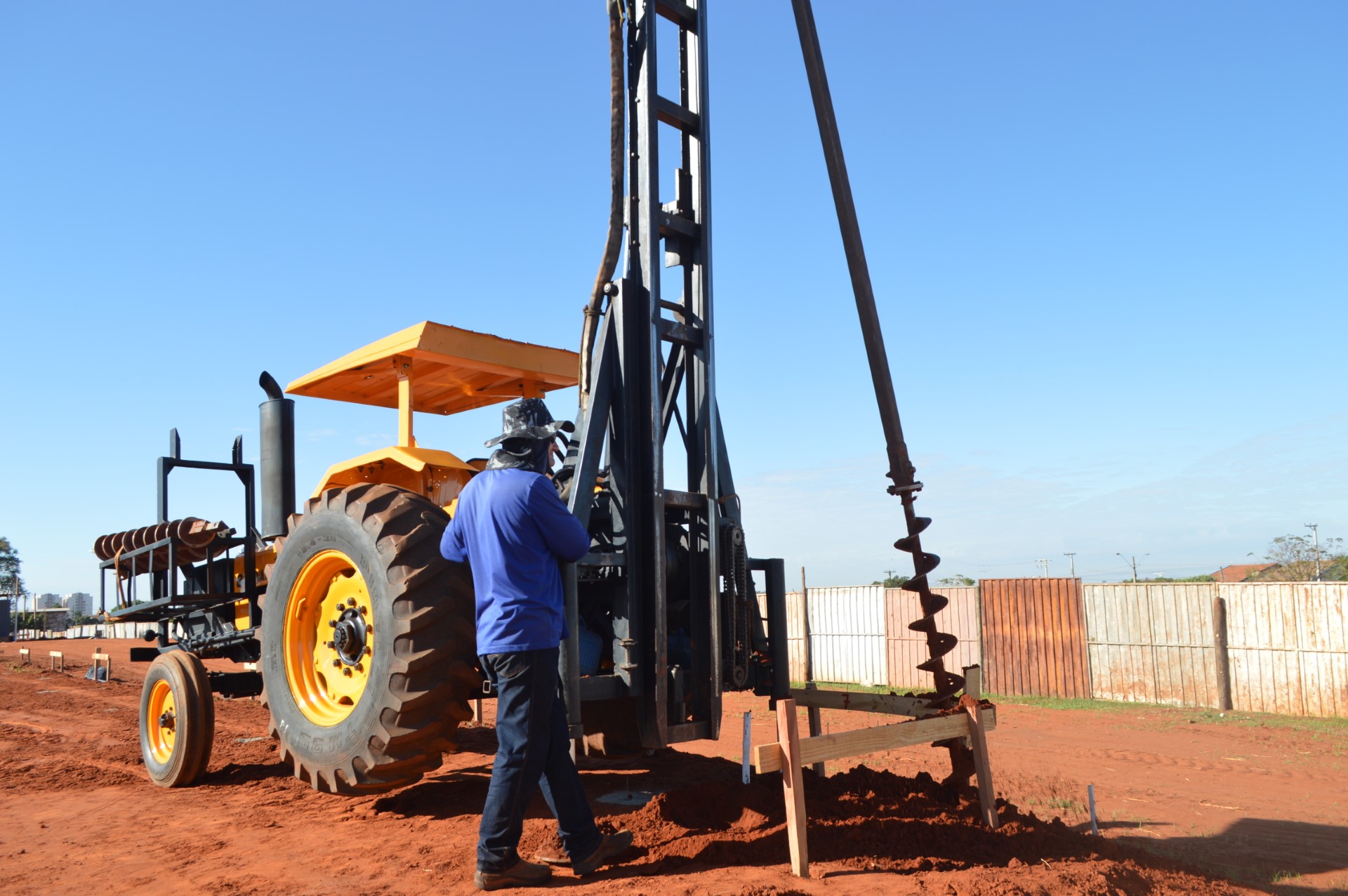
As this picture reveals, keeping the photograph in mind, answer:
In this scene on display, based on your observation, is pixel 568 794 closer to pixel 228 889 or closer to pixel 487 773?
pixel 228 889

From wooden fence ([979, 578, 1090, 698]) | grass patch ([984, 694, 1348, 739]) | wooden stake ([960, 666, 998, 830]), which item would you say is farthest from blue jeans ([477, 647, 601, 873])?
wooden fence ([979, 578, 1090, 698])

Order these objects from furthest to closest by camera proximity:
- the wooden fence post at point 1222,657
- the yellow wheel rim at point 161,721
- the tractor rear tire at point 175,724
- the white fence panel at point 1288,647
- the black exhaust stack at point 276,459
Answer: the wooden fence post at point 1222,657
the white fence panel at point 1288,647
the black exhaust stack at point 276,459
the yellow wheel rim at point 161,721
the tractor rear tire at point 175,724

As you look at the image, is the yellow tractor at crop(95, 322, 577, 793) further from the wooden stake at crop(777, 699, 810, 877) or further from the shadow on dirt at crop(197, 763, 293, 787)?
the wooden stake at crop(777, 699, 810, 877)

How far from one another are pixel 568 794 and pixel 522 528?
3.81 feet

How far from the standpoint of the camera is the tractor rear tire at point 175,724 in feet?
22.4

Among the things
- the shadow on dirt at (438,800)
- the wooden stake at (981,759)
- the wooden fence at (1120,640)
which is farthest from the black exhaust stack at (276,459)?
the wooden fence at (1120,640)

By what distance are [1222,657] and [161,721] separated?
13.6 m

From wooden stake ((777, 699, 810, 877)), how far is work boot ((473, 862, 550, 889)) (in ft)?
3.42

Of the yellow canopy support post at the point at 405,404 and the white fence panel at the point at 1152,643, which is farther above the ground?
the yellow canopy support post at the point at 405,404

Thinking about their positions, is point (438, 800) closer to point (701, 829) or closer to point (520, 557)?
point (701, 829)

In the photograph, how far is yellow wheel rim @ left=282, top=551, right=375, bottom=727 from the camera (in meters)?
5.43

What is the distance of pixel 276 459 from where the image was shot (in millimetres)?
8094

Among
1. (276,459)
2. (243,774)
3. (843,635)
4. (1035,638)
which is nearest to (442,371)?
(276,459)

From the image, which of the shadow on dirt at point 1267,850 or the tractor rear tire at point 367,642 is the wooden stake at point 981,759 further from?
the tractor rear tire at point 367,642
